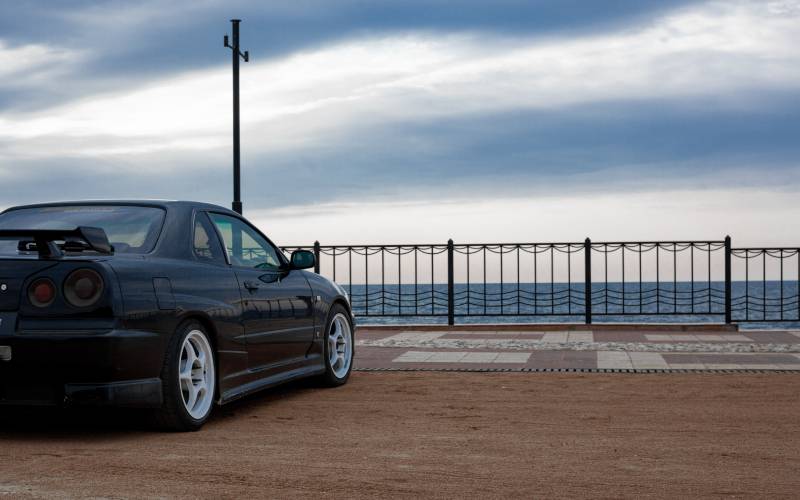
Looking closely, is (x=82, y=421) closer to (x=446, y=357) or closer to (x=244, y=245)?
(x=244, y=245)

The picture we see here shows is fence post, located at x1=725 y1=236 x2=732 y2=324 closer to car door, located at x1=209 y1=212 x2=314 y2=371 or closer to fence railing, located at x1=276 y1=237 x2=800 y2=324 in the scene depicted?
fence railing, located at x1=276 y1=237 x2=800 y2=324

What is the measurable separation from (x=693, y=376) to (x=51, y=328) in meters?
5.83

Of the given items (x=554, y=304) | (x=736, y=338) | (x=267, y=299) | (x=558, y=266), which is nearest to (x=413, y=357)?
(x=267, y=299)

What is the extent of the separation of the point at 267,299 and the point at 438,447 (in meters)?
2.15

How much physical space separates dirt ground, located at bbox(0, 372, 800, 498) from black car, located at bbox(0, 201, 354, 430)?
0.29 meters

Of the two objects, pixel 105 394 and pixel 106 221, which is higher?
pixel 106 221

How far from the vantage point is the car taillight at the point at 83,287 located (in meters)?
5.30

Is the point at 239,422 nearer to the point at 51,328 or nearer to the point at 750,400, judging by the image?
the point at 51,328

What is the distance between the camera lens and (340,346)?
8453 mm

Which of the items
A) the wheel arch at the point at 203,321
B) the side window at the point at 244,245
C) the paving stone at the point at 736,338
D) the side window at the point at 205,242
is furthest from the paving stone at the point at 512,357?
the wheel arch at the point at 203,321

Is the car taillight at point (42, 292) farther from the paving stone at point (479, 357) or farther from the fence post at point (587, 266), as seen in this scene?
the fence post at point (587, 266)

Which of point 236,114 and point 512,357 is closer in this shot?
point 512,357

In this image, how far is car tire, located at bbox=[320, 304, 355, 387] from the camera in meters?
8.11

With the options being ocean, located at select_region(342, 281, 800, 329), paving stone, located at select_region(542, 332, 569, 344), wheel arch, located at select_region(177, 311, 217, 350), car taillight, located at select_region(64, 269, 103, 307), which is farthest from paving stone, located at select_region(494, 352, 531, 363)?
car taillight, located at select_region(64, 269, 103, 307)
